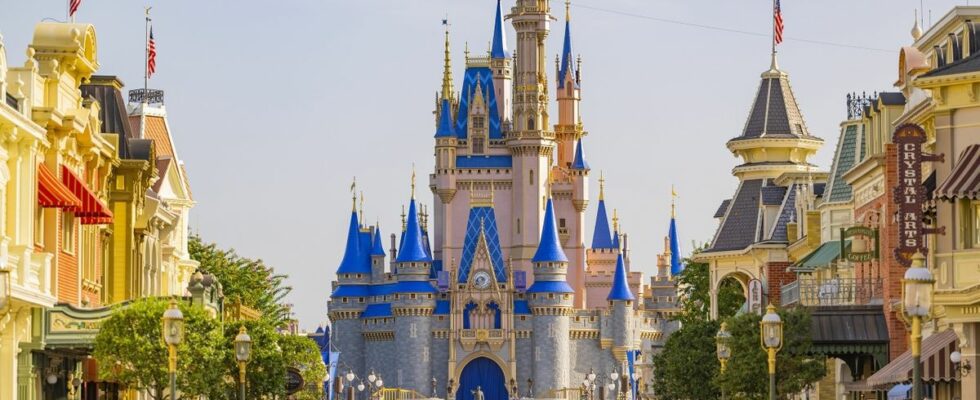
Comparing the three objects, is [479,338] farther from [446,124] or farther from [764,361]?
[764,361]

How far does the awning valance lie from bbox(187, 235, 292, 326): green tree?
46503 mm

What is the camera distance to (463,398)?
182 meters

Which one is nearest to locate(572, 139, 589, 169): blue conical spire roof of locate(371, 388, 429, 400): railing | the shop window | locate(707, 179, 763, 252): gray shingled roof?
locate(371, 388, 429, 400): railing

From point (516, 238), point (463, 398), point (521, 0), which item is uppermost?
point (521, 0)

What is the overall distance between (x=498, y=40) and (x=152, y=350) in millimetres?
151328

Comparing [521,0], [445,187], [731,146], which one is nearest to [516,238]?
[445,187]

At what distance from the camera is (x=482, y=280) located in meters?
182

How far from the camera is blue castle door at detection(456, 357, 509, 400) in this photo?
180875mm

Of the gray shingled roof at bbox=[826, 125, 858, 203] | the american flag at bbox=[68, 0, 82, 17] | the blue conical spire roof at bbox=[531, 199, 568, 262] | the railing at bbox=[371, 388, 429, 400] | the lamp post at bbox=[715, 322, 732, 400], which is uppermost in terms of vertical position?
the blue conical spire roof at bbox=[531, 199, 568, 262]

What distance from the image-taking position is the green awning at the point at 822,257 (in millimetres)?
53256

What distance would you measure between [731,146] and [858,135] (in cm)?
1430

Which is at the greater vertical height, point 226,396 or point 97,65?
point 97,65

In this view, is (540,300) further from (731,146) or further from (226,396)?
(226,396)

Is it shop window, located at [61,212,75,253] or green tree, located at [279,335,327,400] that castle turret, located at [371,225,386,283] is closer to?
green tree, located at [279,335,327,400]
